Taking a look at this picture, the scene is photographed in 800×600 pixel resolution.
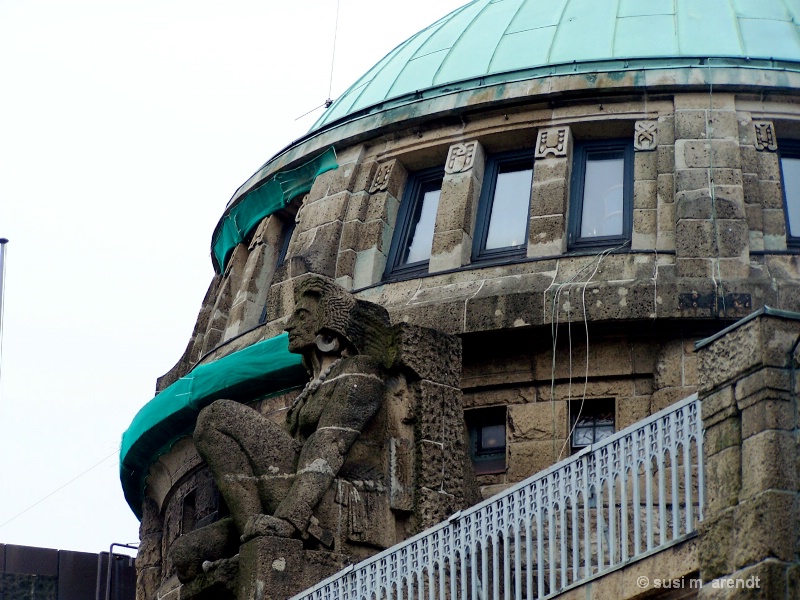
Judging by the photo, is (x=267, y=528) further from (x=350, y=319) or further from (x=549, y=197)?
(x=549, y=197)

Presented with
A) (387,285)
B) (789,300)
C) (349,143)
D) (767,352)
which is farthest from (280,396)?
(767,352)

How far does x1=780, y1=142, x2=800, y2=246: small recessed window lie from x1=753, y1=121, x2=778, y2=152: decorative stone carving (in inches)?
14.0

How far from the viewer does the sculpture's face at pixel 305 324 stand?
1711 cm

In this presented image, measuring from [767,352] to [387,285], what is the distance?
10.1 m

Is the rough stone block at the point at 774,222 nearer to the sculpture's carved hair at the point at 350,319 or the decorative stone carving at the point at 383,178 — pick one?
the decorative stone carving at the point at 383,178

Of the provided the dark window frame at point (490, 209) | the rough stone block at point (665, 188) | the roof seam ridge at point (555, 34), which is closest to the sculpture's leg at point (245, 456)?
the dark window frame at point (490, 209)

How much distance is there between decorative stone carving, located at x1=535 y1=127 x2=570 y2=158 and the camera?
21359mm

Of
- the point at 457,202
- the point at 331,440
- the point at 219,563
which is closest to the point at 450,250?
the point at 457,202

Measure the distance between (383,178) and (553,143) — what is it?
84.2 inches

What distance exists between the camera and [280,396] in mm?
21250

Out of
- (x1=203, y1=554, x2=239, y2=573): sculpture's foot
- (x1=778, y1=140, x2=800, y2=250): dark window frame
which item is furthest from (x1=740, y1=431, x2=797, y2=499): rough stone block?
(x1=778, y1=140, x2=800, y2=250): dark window frame

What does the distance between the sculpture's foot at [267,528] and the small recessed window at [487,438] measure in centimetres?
409

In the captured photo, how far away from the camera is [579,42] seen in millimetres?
22641

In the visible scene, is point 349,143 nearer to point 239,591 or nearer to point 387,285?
point 387,285
